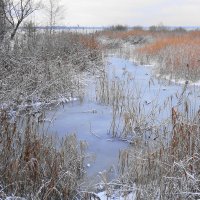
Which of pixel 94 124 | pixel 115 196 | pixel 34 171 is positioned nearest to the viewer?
pixel 34 171

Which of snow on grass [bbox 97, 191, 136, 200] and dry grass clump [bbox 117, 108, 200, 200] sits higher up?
dry grass clump [bbox 117, 108, 200, 200]

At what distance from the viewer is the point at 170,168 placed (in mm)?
3227

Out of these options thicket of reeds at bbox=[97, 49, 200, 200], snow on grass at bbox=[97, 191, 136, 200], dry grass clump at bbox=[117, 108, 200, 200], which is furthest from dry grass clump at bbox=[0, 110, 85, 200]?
dry grass clump at bbox=[117, 108, 200, 200]

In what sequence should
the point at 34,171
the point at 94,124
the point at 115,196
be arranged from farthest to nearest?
the point at 94,124 < the point at 115,196 < the point at 34,171

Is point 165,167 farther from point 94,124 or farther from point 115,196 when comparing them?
point 94,124

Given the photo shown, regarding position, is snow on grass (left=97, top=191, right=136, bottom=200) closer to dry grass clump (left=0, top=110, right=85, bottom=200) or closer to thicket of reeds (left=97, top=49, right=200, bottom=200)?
thicket of reeds (left=97, top=49, right=200, bottom=200)

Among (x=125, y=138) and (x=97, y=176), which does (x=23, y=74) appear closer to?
(x=125, y=138)

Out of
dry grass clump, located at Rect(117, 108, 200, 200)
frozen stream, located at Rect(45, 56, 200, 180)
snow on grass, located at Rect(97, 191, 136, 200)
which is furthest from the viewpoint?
frozen stream, located at Rect(45, 56, 200, 180)

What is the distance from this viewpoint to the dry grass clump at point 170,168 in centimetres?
310

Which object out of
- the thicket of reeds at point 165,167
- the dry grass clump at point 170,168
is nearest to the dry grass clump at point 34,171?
the thicket of reeds at point 165,167

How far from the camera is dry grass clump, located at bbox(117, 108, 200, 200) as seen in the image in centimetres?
310

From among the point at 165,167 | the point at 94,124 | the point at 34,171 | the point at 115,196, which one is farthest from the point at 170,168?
the point at 94,124

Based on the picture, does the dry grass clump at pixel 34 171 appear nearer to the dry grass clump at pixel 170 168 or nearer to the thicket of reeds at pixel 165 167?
the thicket of reeds at pixel 165 167

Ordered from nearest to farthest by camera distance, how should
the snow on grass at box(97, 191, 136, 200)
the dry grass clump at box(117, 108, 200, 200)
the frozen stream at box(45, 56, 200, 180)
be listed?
the dry grass clump at box(117, 108, 200, 200) → the snow on grass at box(97, 191, 136, 200) → the frozen stream at box(45, 56, 200, 180)
